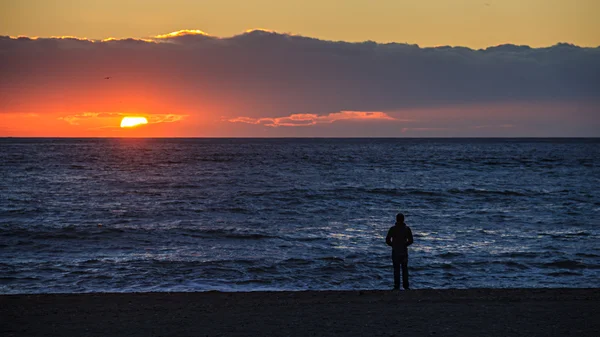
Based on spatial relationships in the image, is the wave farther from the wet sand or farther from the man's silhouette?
the man's silhouette

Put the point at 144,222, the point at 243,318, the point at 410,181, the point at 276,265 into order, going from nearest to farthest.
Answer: the point at 243,318, the point at 276,265, the point at 144,222, the point at 410,181

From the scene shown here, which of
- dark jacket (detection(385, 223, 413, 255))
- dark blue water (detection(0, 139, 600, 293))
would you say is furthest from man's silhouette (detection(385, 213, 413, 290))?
dark blue water (detection(0, 139, 600, 293))

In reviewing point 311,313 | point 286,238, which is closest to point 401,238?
point 311,313

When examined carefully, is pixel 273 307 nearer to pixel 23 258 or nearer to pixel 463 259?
pixel 463 259

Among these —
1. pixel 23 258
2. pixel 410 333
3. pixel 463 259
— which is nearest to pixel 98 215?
pixel 23 258

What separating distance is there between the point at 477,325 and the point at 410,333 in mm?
1342

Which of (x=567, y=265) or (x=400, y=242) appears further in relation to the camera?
(x=567, y=265)

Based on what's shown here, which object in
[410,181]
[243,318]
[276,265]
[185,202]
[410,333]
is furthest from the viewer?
[410,181]

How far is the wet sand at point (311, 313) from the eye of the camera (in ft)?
33.0

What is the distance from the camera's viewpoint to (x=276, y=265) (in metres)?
18.0

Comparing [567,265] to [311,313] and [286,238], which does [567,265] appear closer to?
[286,238]

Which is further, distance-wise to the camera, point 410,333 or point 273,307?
point 273,307

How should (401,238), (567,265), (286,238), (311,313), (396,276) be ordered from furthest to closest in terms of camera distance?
(286,238)
(567,265)
(396,276)
(401,238)
(311,313)

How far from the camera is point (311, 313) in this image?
11.2 meters
